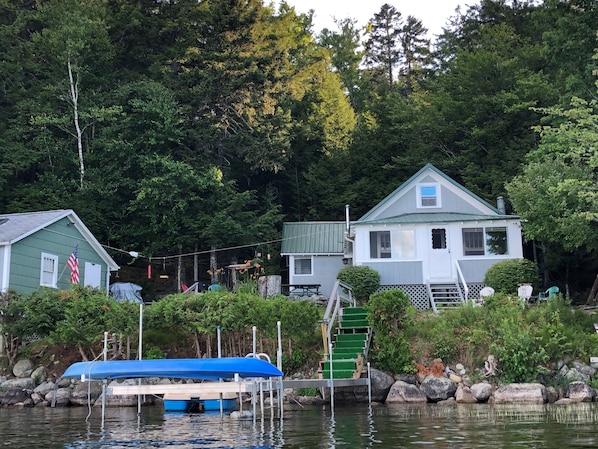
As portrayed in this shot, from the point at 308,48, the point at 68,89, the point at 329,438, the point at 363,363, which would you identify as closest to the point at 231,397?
the point at 363,363

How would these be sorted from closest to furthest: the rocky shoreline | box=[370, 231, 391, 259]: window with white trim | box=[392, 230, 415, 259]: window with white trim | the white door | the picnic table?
the rocky shoreline < the white door < box=[392, 230, 415, 259]: window with white trim < box=[370, 231, 391, 259]: window with white trim < the picnic table

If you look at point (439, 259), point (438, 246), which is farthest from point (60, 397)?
point (438, 246)

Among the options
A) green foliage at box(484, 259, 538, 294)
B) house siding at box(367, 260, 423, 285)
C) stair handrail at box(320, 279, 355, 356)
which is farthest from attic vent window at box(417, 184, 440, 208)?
stair handrail at box(320, 279, 355, 356)

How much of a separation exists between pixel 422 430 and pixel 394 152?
98.6 feet

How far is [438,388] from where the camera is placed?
18.9m

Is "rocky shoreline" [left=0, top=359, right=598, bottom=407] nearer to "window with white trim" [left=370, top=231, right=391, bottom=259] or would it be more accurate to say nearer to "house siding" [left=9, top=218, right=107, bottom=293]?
"house siding" [left=9, top=218, right=107, bottom=293]

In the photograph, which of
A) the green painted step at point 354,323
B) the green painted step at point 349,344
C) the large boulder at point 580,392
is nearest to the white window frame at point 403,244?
the green painted step at point 354,323

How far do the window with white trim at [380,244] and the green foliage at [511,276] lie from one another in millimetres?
4321

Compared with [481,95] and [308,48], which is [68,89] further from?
[481,95]

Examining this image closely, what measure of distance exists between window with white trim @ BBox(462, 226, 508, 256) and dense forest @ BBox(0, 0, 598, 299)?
5024mm

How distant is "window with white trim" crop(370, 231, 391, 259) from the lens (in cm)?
2803

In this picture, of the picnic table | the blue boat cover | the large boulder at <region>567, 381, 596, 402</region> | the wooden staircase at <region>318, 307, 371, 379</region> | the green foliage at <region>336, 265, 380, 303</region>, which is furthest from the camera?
the picnic table

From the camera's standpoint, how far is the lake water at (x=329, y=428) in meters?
10.5

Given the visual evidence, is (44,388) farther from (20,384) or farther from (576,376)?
(576,376)
